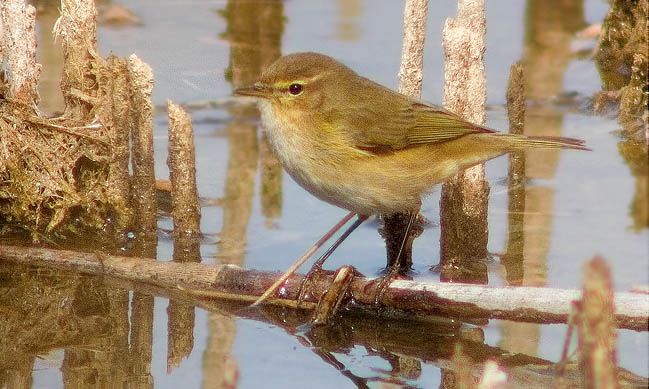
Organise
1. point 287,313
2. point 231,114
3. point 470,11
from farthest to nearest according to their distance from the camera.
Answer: point 231,114 → point 470,11 → point 287,313

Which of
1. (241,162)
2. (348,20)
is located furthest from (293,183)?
(348,20)

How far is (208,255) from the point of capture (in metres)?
7.23

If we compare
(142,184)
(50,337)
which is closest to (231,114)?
(142,184)

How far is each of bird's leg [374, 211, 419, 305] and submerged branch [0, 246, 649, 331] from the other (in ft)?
0.13

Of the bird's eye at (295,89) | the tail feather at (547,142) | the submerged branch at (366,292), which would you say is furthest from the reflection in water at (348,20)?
the submerged branch at (366,292)

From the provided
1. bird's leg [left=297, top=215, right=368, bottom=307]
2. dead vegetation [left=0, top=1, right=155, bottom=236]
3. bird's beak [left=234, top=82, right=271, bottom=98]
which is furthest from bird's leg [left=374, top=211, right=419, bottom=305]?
dead vegetation [left=0, top=1, right=155, bottom=236]

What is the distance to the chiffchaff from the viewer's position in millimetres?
6152

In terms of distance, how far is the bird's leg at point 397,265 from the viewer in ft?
19.9

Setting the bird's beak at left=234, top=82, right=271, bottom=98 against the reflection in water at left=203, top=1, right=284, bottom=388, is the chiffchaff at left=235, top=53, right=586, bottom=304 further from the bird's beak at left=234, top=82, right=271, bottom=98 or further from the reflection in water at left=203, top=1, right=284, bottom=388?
the reflection in water at left=203, top=1, right=284, bottom=388

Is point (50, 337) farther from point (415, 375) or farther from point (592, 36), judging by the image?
point (592, 36)

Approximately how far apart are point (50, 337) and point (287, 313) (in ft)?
4.52

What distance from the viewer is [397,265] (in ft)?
20.9

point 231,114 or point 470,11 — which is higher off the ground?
point 470,11

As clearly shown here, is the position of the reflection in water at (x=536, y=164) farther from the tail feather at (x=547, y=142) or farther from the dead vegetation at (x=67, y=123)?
the dead vegetation at (x=67, y=123)
